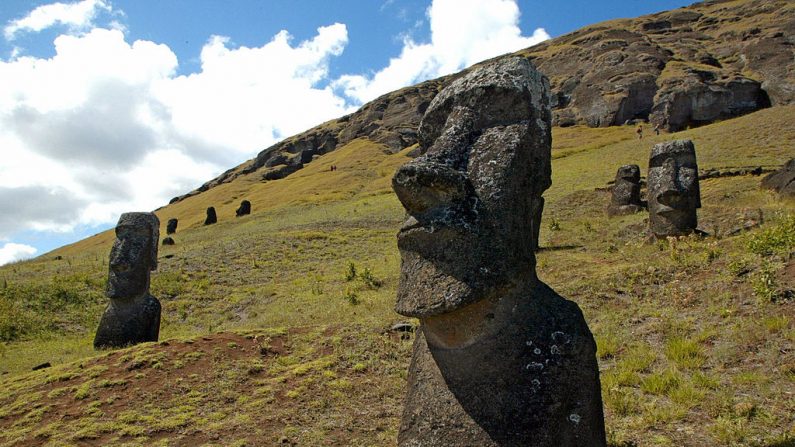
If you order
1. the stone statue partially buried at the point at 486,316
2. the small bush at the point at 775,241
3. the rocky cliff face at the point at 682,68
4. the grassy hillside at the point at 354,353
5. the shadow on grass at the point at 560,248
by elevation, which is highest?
the rocky cliff face at the point at 682,68

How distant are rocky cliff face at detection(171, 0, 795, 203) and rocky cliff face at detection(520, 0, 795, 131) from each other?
131 mm

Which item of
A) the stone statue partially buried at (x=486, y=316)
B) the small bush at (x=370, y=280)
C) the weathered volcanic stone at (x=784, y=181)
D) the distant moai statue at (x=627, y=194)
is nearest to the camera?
the stone statue partially buried at (x=486, y=316)

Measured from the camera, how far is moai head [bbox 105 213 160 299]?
41.2ft

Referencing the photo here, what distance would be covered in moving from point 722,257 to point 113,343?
12.6 meters

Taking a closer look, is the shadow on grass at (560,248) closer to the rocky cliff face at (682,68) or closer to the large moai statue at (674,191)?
the large moai statue at (674,191)

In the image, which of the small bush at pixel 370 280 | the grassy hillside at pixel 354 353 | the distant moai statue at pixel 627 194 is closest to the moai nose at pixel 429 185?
the grassy hillside at pixel 354 353

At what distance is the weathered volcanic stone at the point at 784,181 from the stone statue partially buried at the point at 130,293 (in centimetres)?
1942

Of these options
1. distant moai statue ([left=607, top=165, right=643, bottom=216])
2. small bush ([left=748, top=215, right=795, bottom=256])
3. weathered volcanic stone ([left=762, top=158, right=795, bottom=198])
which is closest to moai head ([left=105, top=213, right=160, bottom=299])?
small bush ([left=748, top=215, right=795, bottom=256])

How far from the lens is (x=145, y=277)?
42.2 ft

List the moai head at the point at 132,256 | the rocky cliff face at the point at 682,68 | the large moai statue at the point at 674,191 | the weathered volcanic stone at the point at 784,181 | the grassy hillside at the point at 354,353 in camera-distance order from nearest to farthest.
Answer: the grassy hillside at the point at 354,353 → the moai head at the point at 132,256 → the large moai statue at the point at 674,191 → the weathered volcanic stone at the point at 784,181 → the rocky cliff face at the point at 682,68

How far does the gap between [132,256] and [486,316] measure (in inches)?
458

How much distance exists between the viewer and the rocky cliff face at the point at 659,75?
2486 inches

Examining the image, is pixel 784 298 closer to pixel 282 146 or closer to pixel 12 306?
pixel 12 306

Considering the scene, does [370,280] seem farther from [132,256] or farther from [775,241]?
[775,241]
